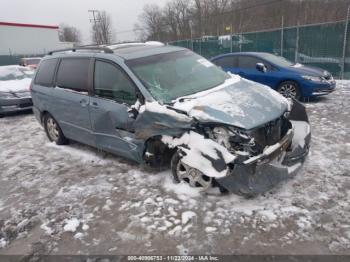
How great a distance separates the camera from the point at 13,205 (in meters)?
3.98

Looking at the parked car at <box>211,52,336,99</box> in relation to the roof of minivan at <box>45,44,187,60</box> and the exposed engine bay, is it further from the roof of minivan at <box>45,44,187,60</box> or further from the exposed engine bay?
the exposed engine bay

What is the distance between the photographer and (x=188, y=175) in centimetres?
386

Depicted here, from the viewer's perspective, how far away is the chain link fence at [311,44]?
38.5ft

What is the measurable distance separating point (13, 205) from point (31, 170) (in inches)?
46.2

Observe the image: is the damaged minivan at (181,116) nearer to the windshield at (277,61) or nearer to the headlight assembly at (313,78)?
the headlight assembly at (313,78)

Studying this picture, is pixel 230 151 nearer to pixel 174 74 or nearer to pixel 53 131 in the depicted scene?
pixel 174 74

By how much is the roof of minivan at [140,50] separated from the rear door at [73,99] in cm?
62

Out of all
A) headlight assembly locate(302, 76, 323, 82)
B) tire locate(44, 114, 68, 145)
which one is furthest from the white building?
headlight assembly locate(302, 76, 323, 82)

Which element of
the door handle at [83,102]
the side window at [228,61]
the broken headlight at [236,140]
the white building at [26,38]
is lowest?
the broken headlight at [236,140]

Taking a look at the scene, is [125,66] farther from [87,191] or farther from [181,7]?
[181,7]

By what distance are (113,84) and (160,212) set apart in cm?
200

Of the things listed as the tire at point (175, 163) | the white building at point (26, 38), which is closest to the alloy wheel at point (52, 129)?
the tire at point (175, 163)

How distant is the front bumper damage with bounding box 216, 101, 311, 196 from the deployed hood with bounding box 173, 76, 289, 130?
14.3 inches

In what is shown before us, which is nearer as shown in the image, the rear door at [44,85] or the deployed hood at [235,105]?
the deployed hood at [235,105]
